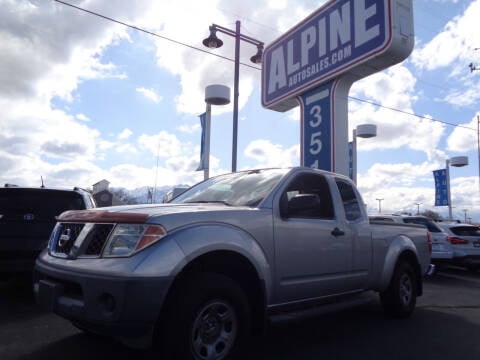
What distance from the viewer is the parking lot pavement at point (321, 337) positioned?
4.12m

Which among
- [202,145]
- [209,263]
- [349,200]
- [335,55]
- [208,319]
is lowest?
[208,319]

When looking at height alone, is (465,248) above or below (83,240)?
below

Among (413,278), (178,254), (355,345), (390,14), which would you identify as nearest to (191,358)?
(178,254)

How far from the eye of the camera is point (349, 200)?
549cm

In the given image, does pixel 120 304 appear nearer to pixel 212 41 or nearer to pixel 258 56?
pixel 212 41

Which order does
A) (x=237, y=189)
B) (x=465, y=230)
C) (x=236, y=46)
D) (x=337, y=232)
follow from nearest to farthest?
(x=237, y=189), (x=337, y=232), (x=465, y=230), (x=236, y=46)

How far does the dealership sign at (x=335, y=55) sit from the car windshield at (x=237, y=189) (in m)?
5.63

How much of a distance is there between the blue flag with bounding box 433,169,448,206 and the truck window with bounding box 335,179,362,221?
78.5ft

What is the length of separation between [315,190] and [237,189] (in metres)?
1.01

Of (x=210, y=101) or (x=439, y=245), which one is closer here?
(x=439, y=245)

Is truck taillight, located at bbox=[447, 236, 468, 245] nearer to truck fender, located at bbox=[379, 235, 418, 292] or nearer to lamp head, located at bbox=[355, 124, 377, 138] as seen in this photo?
truck fender, located at bbox=[379, 235, 418, 292]

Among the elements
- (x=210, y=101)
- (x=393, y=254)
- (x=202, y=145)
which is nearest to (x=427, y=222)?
(x=393, y=254)

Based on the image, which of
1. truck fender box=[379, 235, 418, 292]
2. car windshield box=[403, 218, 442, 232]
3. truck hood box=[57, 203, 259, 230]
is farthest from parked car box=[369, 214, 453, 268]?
truck hood box=[57, 203, 259, 230]

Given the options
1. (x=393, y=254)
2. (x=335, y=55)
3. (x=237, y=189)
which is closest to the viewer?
(x=237, y=189)
